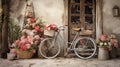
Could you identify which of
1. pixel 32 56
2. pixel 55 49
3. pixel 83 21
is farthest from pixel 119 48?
pixel 32 56

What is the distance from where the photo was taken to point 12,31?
9.84m

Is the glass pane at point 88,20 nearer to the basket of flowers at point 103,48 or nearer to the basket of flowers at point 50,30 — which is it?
the basket of flowers at point 103,48

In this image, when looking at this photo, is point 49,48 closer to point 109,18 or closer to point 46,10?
point 46,10

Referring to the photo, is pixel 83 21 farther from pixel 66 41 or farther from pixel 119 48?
pixel 119 48

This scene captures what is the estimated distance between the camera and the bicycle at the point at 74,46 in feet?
31.3

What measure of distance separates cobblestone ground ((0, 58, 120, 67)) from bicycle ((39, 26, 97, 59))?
1.29 feet

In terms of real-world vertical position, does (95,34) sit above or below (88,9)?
below

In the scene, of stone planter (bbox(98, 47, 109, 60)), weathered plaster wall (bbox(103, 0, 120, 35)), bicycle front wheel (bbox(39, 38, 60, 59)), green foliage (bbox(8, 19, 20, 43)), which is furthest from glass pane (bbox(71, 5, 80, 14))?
green foliage (bbox(8, 19, 20, 43))

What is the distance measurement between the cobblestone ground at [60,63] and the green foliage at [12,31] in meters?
1.04

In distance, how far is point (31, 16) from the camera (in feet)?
31.9

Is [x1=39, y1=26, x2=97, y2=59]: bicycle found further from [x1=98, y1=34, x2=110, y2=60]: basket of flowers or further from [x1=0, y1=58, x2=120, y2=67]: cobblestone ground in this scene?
[x1=0, y1=58, x2=120, y2=67]: cobblestone ground

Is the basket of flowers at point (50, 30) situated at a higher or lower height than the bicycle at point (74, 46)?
higher

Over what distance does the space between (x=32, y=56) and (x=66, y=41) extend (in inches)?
54.6

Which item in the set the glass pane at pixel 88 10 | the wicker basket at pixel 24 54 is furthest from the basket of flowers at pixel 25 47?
the glass pane at pixel 88 10
